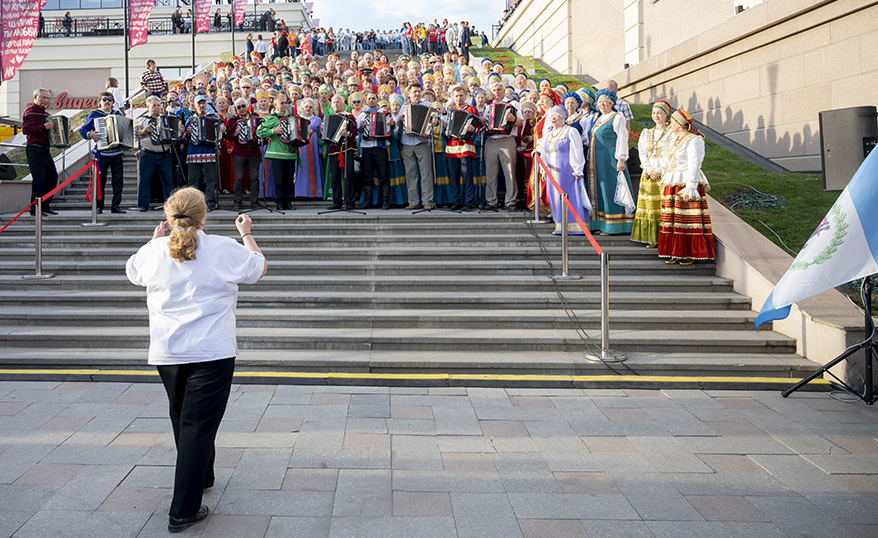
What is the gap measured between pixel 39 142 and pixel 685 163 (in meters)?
10.4

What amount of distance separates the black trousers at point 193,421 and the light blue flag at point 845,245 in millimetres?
3887

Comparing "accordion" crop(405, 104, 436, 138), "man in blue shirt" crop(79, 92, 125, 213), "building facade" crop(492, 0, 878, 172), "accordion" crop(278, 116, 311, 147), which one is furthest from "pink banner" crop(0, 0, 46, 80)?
"building facade" crop(492, 0, 878, 172)

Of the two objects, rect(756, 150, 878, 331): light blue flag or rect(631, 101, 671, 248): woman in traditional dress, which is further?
rect(631, 101, 671, 248): woman in traditional dress

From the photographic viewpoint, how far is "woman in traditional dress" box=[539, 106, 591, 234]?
9.99 m

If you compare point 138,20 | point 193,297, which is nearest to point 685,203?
point 193,297

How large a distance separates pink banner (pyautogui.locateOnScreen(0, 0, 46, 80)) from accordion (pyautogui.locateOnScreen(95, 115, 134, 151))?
38.9 ft

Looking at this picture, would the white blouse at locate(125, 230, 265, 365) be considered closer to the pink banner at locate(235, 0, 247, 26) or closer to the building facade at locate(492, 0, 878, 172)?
the building facade at locate(492, 0, 878, 172)

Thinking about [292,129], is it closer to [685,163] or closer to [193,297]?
[685,163]

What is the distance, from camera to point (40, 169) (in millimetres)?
11172

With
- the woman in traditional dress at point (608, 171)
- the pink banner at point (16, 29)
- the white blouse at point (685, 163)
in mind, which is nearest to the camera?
the white blouse at point (685, 163)

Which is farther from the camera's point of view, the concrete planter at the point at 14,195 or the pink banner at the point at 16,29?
the pink banner at the point at 16,29

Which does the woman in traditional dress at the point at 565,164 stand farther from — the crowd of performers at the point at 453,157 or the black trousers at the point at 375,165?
the black trousers at the point at 375,165

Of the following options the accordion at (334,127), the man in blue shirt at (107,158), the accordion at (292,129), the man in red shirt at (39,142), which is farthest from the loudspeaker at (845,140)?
the man in red shirt at (39,142)

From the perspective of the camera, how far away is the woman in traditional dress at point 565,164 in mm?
9992
